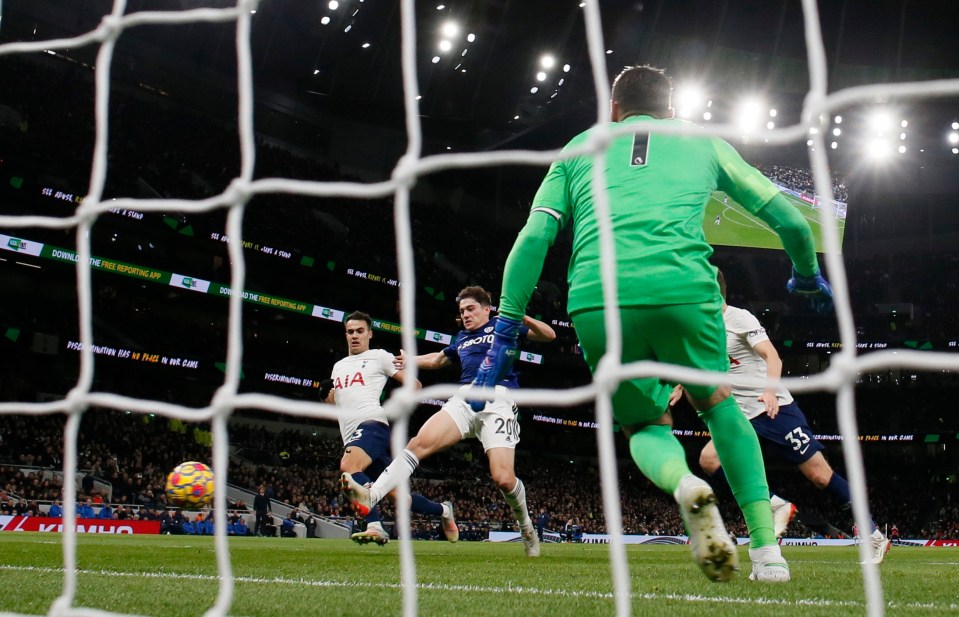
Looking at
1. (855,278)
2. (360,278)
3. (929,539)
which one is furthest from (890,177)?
(360,278)

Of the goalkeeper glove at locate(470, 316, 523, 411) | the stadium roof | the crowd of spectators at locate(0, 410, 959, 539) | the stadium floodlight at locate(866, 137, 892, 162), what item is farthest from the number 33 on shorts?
the stadium floodlight at locate(866, 137, 892, 162)

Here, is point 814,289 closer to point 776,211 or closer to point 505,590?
point 776,211

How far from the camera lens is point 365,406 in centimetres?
670

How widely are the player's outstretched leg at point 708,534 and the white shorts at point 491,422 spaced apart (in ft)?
12.6

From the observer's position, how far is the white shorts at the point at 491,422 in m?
6.18

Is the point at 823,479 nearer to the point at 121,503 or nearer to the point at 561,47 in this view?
the point at 121,503

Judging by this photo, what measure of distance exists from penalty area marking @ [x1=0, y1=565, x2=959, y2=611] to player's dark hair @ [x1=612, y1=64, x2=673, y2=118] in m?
1.73

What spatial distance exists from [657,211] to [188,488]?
3273 millimetres

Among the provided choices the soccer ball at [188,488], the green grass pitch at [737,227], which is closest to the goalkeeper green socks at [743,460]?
the soccer ball at [188,488]

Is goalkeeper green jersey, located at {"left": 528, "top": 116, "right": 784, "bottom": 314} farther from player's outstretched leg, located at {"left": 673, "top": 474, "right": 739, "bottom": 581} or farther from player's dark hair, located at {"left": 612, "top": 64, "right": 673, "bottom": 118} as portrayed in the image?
player's outstretched leg, located at {"left": 673, "top": 474, "right": 739, "bottom": 581}

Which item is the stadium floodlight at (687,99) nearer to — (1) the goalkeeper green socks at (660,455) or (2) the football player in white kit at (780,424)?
(2) the football player in white kit at (780,424)

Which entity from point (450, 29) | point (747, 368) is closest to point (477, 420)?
point (747, 368)

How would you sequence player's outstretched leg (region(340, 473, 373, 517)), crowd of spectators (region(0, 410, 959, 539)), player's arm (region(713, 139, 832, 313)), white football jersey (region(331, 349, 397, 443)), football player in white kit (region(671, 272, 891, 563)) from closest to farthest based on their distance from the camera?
player's arm (region(713, 139, 832, 313)), player's outstretched leg (region(340, 473, 373, 517)), football player in white kit (region(671, 272, 891, 563)), white football jersey (region(331, 349, 397, 443)), crowd of spectators (region(0, 410, 959, 539))

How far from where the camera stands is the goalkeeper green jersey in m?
2.66
